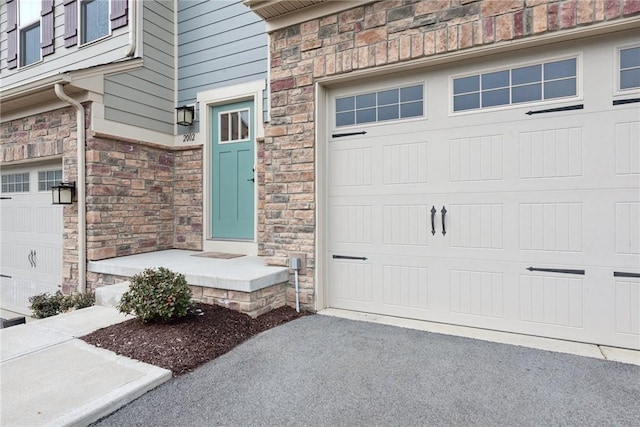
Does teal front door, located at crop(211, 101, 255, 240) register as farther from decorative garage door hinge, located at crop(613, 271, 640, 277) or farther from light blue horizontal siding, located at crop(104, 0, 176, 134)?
decorative garage door hinge, located at crop(613, 271, 640, 277)

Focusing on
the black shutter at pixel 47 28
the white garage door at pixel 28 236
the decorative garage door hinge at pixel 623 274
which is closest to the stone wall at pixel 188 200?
the white garage door at pixel 28 236

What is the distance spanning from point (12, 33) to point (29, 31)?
0.40 m

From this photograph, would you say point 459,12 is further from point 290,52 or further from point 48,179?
point 48,179

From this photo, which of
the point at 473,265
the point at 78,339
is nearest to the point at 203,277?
the point at 78,339

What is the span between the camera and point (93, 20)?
6.24m

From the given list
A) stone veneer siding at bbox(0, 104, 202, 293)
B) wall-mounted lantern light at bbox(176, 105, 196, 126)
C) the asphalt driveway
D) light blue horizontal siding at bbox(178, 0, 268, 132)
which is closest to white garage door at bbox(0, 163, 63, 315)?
stone veneer siding at bbox(0, 104, 202, 293)

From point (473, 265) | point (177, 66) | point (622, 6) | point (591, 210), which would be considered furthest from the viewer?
point (177, 66)

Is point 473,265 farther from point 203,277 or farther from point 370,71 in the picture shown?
point 203,277

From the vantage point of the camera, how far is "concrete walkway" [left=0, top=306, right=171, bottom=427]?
76.4 inches

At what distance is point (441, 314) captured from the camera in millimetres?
3465

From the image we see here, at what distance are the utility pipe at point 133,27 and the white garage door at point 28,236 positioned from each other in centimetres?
221

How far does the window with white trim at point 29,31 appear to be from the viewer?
7.06 metres

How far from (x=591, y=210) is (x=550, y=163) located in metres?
0.50

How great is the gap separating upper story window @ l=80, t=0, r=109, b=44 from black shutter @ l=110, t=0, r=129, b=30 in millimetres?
302
